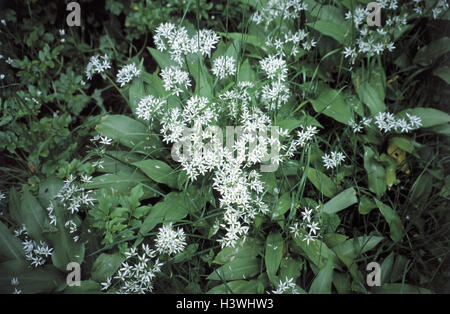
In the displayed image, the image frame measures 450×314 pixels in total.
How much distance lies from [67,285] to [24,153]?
1.60 m

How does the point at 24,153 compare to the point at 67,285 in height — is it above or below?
above

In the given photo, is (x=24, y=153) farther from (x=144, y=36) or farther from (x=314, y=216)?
(x=314, y=216)

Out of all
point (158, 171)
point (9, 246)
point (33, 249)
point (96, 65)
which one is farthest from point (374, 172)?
point (9, 246)

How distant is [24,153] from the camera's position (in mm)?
3406

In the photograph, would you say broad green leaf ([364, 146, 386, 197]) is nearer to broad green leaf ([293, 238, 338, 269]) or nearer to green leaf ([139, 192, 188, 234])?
broad green leaf ([293, 238, 338, 269])

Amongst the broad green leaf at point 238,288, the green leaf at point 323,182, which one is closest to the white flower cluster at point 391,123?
the green leaf at point 323,182

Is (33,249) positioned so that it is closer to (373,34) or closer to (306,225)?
(306,225)

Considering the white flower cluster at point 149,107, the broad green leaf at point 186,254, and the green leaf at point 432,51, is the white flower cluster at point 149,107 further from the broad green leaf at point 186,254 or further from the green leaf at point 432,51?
the green leaf at point 432,51

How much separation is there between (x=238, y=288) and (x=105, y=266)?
0.96 metres

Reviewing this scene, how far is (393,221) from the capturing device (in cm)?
267

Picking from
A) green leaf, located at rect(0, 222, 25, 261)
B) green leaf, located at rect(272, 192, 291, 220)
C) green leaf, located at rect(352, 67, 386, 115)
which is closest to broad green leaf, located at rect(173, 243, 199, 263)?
green leaf, located at rect(272, 192, 291, 220)

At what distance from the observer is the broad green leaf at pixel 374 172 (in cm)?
281
